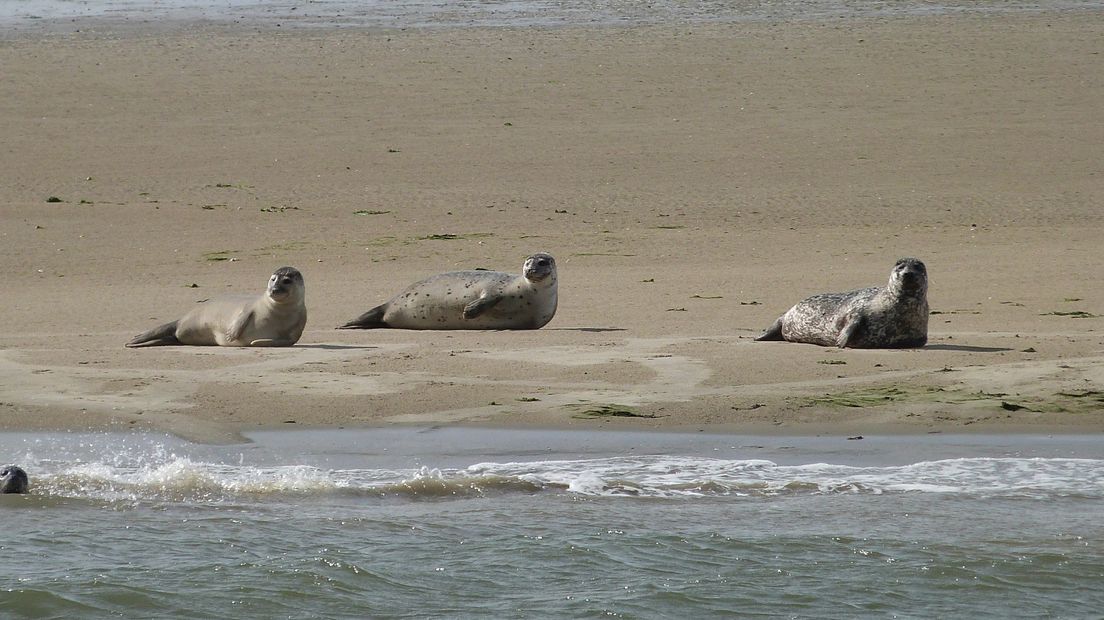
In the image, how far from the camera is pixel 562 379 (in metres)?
7.75

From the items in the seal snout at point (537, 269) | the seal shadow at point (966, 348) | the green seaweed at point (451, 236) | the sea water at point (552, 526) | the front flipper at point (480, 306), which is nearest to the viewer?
the sea water at point (552, 526)

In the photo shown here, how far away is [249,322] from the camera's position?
29.9 ft

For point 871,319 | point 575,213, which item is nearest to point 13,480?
point 871,319

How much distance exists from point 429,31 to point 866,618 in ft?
72.3

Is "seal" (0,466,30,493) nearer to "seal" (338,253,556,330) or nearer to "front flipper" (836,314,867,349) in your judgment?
"seal" (338,253,556,330)

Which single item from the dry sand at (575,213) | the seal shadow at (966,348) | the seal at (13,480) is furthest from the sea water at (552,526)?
the seal shadow at (966,348)

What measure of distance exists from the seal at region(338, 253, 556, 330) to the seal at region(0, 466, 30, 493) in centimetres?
409

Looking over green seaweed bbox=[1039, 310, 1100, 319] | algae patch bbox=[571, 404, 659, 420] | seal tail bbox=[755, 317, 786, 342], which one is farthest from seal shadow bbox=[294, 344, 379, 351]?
green seaweed bbox=[1039, 310, 1100, 319]

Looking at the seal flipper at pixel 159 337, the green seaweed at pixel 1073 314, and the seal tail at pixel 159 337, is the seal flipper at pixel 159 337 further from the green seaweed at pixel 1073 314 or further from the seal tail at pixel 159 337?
the green seaweed at pixel 1073 314

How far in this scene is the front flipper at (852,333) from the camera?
8703 mm

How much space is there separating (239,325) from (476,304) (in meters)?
1.51

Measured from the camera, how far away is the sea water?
16.6 feet

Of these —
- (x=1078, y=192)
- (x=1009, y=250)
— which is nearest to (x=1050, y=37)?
(x=1078, y=192)

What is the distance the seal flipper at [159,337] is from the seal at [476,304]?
117 cm
